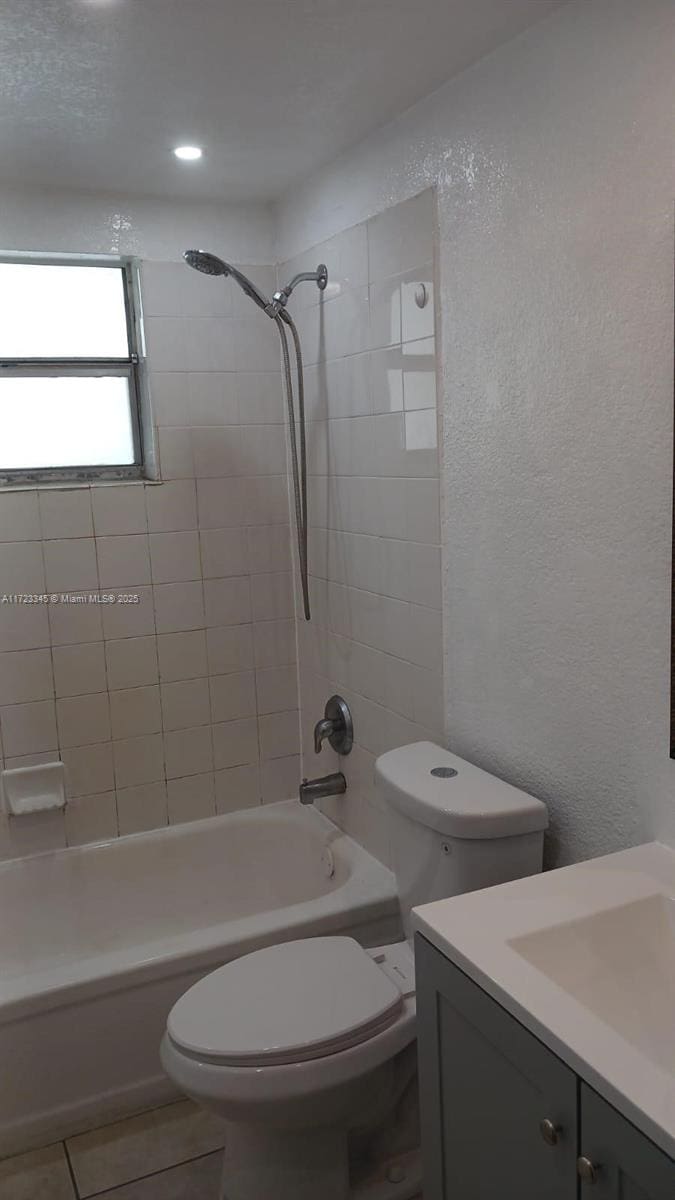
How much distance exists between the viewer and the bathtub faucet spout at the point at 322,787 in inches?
108

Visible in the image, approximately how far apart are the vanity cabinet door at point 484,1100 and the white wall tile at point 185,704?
1.60 metres

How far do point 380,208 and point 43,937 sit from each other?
2.22 metres

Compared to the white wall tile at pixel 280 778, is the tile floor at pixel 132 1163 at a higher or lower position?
lower

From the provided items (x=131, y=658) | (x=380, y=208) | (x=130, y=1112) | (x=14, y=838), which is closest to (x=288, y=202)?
(x=380, y=208)

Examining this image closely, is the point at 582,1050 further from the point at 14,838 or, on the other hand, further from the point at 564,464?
the point at 14,838

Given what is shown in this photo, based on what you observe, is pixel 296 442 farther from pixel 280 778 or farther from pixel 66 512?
pixel 280 778

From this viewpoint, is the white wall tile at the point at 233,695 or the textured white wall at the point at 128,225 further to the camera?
the white wall tile at the point at 233,695

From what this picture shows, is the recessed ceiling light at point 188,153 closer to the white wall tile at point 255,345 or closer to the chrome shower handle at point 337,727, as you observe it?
the white wall tile at point 255,345

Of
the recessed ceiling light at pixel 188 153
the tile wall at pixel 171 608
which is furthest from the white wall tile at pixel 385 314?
the tile wall at pixel 171 608

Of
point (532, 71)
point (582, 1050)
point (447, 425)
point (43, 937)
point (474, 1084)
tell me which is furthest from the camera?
point (43, 937)

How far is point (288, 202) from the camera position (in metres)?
2.74

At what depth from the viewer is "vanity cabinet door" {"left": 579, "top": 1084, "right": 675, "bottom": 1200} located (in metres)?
0.98

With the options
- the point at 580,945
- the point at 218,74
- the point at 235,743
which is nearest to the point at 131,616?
the point at 235,743

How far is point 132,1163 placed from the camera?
2086mm
